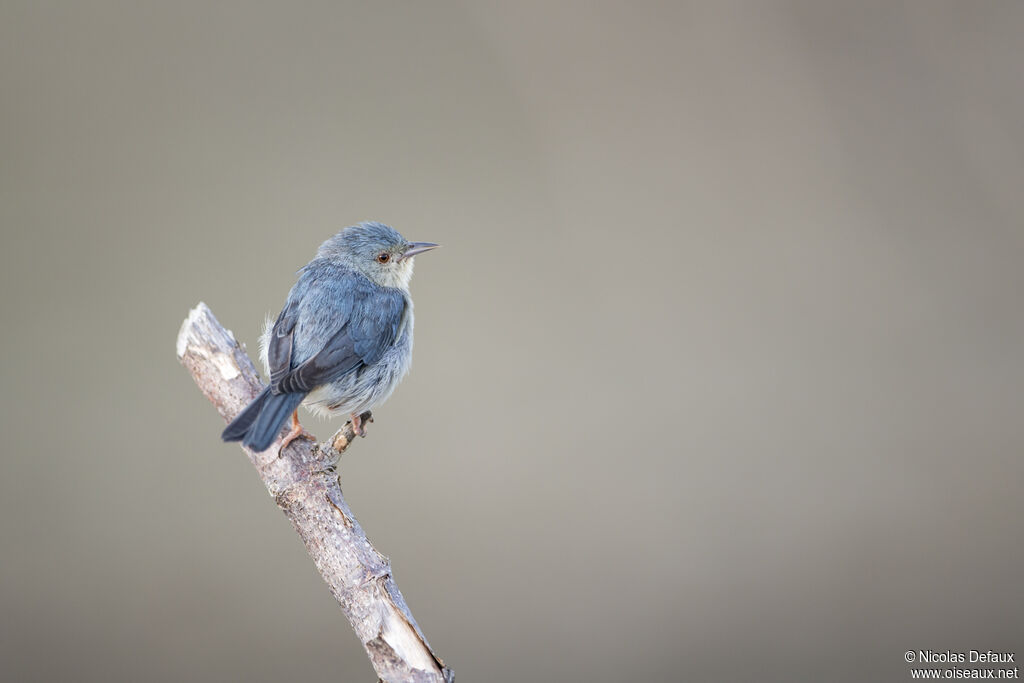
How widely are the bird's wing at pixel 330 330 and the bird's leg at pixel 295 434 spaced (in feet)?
0.33

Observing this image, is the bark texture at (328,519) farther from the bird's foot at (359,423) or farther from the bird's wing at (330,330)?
the bird's wing at (330,330)

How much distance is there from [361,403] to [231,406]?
Answer: 0.29m

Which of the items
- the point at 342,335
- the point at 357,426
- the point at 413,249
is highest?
the point at 413,249

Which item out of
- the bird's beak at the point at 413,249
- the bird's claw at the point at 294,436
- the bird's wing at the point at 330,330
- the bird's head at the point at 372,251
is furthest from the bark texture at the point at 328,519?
the bird's beak at the point at 413,249

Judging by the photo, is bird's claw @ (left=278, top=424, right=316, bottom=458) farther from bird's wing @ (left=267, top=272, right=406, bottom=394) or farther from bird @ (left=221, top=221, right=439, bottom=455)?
bird's wing @ (left=267, top=272, right=406, bottom=394)

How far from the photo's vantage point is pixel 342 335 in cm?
183

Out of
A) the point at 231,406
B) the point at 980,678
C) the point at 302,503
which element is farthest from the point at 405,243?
the point at 980,678

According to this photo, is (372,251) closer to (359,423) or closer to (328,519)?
(359,423)

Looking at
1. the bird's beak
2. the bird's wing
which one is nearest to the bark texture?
the bird's wing

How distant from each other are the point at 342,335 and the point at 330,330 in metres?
0.03

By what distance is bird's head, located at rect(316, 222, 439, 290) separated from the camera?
2.03 m

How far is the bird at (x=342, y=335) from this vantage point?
5.53ft

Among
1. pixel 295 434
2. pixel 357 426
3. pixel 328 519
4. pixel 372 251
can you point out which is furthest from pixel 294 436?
pixel 372 251

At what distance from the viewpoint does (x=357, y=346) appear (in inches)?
72.3
